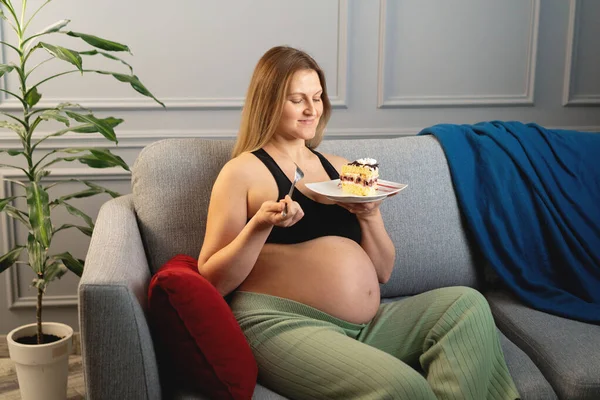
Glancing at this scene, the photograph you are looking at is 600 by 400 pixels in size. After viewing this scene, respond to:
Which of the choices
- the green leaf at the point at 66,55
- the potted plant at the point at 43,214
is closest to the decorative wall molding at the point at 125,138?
the potted plant at the point at 43,214

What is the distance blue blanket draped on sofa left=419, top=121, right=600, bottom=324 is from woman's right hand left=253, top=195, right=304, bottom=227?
79 cm

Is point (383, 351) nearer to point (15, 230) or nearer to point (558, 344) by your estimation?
point (558, 344)

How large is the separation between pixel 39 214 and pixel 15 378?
2.78 ft

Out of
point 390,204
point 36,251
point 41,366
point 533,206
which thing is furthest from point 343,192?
point 41,366

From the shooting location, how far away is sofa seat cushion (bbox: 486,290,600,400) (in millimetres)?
1539

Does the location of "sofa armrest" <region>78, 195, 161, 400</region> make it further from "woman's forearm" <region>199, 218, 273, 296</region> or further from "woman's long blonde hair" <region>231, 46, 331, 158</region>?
"woman's long blonde hair" <region>231, 46, 331, 158</region>

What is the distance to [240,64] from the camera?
8.49 feet

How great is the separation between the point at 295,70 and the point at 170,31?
1.05 m

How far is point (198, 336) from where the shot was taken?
4.42 feet

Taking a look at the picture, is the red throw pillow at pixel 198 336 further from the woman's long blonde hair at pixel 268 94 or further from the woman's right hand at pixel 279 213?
the woman's long blonde hair at pixel 268 94

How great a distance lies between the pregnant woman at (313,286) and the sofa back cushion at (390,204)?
0.69 ft

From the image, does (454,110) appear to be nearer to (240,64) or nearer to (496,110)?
(496,110)

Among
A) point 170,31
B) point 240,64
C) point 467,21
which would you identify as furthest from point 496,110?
point 170,31

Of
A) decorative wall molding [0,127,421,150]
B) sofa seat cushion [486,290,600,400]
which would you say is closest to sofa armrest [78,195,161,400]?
sofa seat cushion [486,290,600,400]
